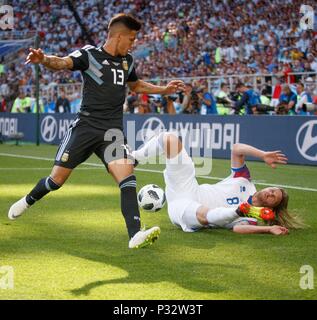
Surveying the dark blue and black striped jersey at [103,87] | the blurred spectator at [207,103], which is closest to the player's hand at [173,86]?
the dark blue and black striped jersey at [103,87]

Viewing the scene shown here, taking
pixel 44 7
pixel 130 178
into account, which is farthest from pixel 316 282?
pixel 44 7

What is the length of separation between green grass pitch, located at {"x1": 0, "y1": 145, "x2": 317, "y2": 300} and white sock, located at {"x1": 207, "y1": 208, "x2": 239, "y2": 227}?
202mm

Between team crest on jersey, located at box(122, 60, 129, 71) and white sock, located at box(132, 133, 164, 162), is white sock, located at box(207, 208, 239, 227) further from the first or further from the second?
team crest on jersey, located at box(122, 60, 129, 71)

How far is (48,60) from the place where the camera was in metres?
7.38

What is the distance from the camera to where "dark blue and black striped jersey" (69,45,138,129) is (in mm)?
8023

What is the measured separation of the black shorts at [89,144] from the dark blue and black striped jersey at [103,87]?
0.28ft

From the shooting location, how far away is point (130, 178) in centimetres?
793

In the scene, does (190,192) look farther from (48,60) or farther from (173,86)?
(48,60)

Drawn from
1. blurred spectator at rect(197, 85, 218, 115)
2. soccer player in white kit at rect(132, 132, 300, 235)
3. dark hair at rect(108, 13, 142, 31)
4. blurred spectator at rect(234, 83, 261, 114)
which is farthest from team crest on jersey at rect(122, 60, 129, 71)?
blurred spectator at rect(197, 85, 218, 115)

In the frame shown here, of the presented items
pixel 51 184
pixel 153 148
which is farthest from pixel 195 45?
pixel 51 184

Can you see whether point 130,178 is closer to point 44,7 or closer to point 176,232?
point 176,232

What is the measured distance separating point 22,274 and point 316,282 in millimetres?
2478

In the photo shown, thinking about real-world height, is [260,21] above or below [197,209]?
above

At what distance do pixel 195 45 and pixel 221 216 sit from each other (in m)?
25.9
